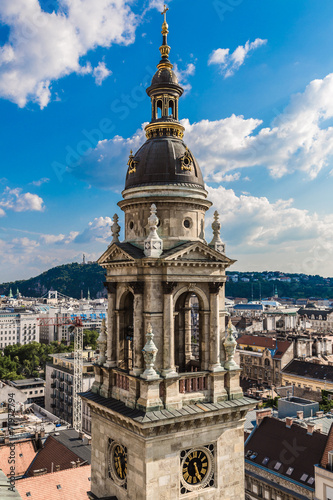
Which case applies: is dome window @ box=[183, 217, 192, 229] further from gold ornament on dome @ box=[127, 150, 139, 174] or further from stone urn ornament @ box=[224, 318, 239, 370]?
stone urn ornament @ box=[224, 318, 239, 370]

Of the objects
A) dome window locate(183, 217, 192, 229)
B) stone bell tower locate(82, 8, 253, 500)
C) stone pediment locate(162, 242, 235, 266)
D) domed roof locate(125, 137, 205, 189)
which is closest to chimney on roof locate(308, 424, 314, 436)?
stone bell tower locate(82, 8, 253, 500)

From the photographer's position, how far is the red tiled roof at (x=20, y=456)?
47.0 metres

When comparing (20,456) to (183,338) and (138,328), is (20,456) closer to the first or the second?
(183,338)

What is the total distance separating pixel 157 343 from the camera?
1850 cm

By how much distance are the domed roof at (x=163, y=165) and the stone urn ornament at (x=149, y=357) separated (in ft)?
22.6

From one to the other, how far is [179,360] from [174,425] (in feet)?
15.7

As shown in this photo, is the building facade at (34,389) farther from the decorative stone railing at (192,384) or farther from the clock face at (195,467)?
the decorative stone railing at (192,384)

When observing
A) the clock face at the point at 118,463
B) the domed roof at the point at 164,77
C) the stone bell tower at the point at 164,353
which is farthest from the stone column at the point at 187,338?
the domed roof at the point at 164,77

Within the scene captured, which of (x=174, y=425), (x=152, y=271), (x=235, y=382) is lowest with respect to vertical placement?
(x=174, y=425)

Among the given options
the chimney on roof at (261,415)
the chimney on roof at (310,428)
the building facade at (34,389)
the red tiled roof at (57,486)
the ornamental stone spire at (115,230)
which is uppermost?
the ornamental stone spire at (115,230)

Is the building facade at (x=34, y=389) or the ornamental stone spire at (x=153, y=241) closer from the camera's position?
the ornamental stone spire at (x=153, y=241)

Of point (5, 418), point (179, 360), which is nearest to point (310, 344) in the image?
point (5, 418)

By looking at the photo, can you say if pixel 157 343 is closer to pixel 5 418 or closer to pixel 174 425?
pixel 174 425

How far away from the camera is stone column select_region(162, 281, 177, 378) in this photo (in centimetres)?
1834
